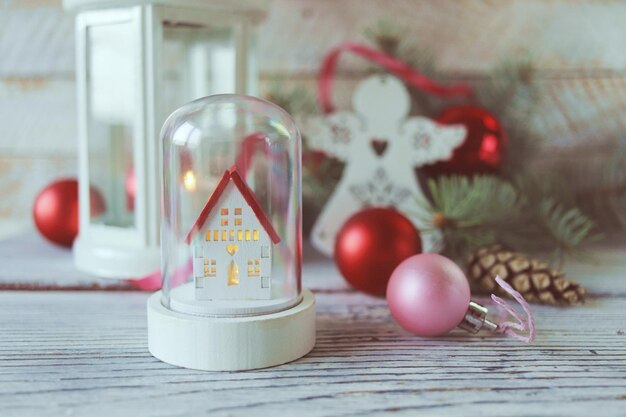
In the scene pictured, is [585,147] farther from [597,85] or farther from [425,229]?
[425,229]

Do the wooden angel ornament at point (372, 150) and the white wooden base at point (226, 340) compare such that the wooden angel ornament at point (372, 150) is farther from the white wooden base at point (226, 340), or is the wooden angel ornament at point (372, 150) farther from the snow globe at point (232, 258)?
the white wooden base at point (226, 340)

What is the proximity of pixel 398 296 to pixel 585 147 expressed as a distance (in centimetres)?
76

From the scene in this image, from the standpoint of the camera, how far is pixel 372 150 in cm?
100

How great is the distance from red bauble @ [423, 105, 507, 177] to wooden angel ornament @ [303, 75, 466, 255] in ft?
0.15

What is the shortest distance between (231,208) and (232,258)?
47mm

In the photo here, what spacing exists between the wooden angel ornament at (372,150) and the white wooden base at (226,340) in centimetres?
42

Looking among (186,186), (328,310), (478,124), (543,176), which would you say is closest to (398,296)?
(328,310)

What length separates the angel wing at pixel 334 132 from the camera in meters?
1.00

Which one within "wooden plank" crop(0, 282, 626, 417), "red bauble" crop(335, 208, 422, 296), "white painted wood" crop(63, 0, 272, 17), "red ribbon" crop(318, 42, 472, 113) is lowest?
"wooden plank" crop(0, 282, 626, 417)

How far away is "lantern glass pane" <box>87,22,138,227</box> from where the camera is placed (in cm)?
87

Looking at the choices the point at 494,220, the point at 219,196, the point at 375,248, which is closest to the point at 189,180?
the point at 219,196

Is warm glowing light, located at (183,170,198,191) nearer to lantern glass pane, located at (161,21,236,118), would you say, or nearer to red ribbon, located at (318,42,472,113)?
lantern glass pane, located at (161,21,236,118)

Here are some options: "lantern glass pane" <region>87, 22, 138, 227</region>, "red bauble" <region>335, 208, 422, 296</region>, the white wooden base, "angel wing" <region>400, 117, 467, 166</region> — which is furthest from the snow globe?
"angel wing" <region>400, 117, 467, 166</region>

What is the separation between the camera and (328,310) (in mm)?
756
